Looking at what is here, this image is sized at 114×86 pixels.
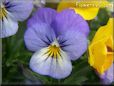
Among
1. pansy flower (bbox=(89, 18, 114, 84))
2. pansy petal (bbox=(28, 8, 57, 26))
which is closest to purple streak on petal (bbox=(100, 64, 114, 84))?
pansy flower (bbox=(89, 18, 114, 84))

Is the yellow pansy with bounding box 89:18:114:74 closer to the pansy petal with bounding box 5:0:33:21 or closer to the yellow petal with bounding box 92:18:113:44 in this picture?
the yellow petal with bounding box 92:18:113:44

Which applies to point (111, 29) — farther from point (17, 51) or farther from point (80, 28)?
point (17, 51)

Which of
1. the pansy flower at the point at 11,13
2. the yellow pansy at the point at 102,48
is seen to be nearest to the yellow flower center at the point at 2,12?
the pansy flower at the point at 11,13

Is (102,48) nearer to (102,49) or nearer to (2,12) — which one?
(102,49)

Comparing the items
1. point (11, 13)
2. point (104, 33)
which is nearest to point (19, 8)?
point (11, 13)

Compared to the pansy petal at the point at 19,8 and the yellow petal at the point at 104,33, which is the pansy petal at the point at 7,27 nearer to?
the pansy petal at the point at 19,8
